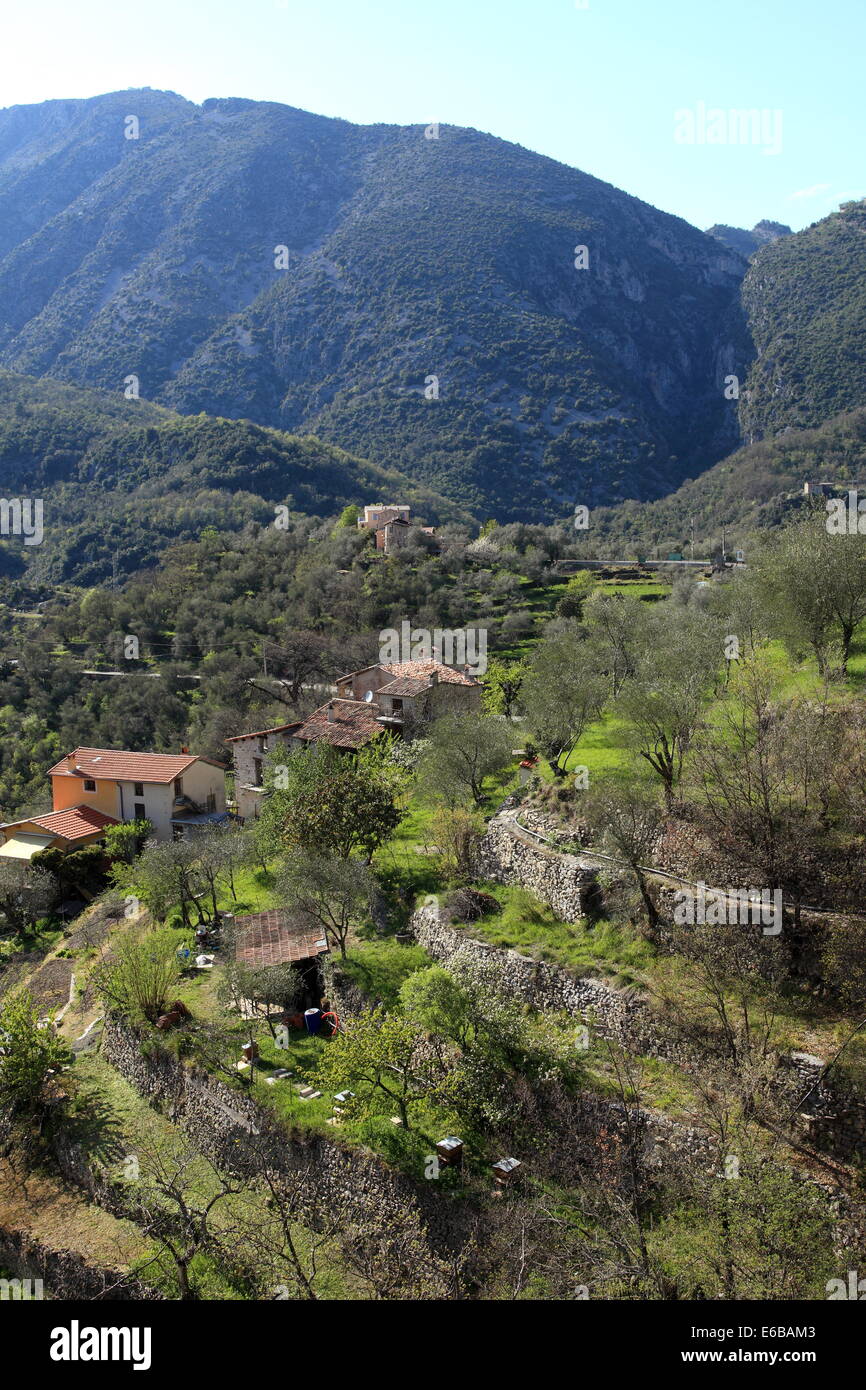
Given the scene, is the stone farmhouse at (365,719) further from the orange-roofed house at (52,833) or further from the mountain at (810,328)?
the mountain at (810,328)

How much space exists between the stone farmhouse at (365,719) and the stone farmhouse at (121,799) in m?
1.77

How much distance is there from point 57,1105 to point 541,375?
508 ft

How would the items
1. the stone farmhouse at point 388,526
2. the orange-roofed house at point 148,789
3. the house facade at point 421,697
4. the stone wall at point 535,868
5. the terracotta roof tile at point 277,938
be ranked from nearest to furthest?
the stone wall at point 535,868 → the terracotta roof tile at point 277,938 → the orange-roofed house at point 148,789 → the house facade at point 421,697 → the stone farmhouse at point 388,526

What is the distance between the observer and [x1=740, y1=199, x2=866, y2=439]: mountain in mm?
128125

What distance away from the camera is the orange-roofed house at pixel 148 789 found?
40125mm

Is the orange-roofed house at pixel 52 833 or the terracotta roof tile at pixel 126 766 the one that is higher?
the terracotta roof tile at pixel 126 766

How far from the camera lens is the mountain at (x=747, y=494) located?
98.8 metres

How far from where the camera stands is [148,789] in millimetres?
40281

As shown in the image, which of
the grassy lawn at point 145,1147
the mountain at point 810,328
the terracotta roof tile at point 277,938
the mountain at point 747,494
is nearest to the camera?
the grassy lawn at point 145,1147

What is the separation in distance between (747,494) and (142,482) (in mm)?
74572

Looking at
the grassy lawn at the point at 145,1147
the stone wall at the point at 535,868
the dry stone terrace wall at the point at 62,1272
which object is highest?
the stone wall at the point at 535,868

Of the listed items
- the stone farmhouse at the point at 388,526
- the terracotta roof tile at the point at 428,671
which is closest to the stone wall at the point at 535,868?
the terracotta roof tile at the point at 428,671

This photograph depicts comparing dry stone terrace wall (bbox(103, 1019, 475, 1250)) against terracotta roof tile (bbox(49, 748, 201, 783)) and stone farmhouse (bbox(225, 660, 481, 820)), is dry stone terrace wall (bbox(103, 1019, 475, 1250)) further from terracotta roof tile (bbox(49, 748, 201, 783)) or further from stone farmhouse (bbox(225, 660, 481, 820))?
terracotta roof tile (bbox(49, 748, 201, 783))

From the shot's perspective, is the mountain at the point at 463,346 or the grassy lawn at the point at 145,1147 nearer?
the grassy lawn at the point at 145,1147
